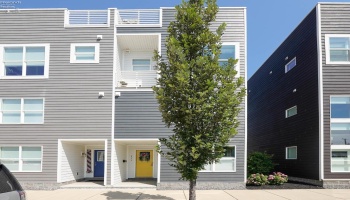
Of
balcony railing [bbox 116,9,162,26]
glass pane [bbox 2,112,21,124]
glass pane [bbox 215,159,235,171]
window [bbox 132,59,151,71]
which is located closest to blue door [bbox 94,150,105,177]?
glass pane [bbox 2,112,21,124]

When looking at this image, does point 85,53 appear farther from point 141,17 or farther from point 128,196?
point 128,196

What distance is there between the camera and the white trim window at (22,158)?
53.3 feet

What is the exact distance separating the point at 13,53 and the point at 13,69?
0.80 metres

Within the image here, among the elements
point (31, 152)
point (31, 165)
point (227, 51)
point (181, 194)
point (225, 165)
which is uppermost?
point (227, 51)

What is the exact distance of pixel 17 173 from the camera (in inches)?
635

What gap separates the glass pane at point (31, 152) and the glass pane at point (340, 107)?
46.5 ft

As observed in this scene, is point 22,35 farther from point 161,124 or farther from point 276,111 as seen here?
point 276,111

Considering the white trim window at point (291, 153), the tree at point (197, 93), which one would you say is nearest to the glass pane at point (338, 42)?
the white trim window at point (291, 153)

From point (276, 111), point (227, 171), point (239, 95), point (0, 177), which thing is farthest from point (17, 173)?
point (276, 111)

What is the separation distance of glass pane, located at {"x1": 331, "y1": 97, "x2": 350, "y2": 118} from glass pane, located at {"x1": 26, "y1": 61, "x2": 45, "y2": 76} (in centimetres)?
1417

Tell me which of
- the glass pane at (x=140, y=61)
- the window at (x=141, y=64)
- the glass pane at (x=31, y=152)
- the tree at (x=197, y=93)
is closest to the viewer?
the tree at (x=197, y=93)

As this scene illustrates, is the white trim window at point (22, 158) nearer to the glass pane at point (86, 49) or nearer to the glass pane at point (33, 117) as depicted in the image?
the glass pane at point (33, 117)

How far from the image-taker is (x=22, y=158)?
1630cm

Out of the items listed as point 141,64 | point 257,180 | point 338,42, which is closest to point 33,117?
point 141,64
